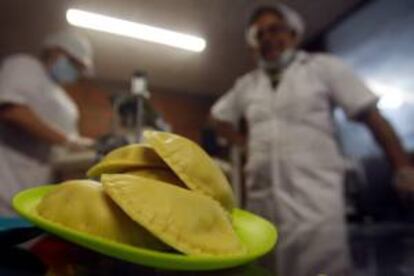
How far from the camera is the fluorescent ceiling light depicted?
463 mm

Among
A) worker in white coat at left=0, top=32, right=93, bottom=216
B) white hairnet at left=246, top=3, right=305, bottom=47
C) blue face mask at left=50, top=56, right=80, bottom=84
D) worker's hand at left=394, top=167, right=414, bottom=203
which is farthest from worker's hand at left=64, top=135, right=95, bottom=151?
worker's hand at left=394, top=167, right=414, bottom=203

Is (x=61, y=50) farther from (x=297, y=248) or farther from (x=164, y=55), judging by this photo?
(x=297, y=248)

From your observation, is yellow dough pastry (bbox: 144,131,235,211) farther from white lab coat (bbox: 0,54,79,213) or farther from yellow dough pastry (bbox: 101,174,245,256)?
white lab coat (bbox: 0,54,79,213)

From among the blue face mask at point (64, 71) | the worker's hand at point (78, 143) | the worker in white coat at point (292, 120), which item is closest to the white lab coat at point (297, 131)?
the worker in white coat at point (292, 120)

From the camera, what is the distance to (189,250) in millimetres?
195

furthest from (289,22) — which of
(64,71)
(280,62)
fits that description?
(64,71)

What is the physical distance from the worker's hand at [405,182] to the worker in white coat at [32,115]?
0.41 metres

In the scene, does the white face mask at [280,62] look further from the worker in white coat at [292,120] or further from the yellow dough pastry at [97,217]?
the yellow dough pastry at [97,217]

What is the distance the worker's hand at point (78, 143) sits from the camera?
0.54m

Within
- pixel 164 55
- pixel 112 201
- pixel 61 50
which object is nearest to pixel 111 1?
pixel 164 55

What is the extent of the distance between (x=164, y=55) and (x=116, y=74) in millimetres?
65

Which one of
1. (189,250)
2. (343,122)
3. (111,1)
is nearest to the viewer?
(189,250)

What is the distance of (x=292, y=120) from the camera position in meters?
0.59

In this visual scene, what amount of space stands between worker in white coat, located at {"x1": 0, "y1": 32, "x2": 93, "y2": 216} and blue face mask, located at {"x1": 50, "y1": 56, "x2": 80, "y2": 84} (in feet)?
0.10
